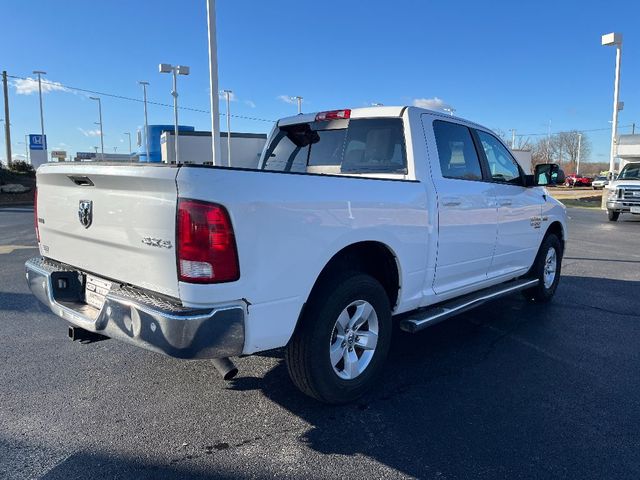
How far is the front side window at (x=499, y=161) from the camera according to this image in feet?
16.2

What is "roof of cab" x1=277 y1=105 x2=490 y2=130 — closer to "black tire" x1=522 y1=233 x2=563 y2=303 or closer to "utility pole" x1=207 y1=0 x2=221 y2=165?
"black tire" x1=522 y1=233 x2=563 y2=303

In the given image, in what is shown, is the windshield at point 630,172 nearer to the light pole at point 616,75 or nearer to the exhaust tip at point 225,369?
the light pole at point 616,75

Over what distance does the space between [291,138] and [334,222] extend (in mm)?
2159

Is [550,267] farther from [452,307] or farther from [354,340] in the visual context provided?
[354,340]

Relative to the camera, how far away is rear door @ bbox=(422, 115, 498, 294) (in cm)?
402

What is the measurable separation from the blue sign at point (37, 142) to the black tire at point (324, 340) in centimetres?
3896

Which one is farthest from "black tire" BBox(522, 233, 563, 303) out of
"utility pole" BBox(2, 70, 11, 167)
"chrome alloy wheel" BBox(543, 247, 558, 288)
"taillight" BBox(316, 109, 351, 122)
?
"utility pole" BBox(2, 70, 11, 167)

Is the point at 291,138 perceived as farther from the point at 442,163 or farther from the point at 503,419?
the point at 503,419

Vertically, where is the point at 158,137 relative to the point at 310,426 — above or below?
above

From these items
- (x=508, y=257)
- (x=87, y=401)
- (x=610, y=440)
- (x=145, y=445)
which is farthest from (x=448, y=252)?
(x=87, y=401)

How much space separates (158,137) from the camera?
154ft

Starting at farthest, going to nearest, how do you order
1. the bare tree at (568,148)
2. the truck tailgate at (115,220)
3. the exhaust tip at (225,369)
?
the bare tree at (568,148) < the exhaust tip at (225,369) < the truck tailgate at (115,220)

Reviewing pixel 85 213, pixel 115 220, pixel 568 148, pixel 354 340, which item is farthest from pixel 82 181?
pixel 568 148

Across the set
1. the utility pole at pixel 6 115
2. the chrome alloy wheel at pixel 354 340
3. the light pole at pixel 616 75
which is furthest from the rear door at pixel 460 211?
the utility pole at pixel 6 115
